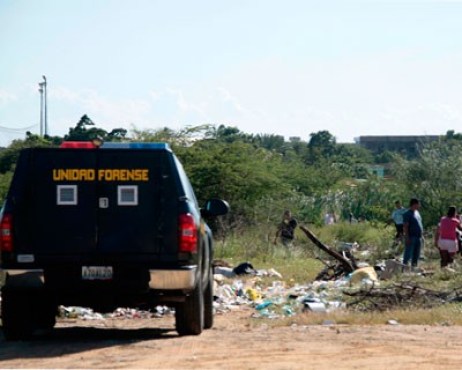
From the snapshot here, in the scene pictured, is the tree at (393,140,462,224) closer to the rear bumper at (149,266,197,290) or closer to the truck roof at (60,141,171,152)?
Result: the truck roof at (60,141,171,152)

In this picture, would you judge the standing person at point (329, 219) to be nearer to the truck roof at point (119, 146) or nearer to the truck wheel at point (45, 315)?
the truck wheel at point (45, 315)

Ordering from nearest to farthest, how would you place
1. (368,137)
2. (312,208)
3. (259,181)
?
(259,181) < (312,208) < (368,137)

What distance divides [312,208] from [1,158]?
920 inches

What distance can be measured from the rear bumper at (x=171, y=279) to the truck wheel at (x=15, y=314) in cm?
139

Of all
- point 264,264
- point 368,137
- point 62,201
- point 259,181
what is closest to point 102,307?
point 62,201

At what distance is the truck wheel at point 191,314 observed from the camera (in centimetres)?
1149

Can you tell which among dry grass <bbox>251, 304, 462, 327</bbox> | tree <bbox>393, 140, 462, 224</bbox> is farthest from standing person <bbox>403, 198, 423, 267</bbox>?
tree <bbox>393, 140, 462, 224</bbox>

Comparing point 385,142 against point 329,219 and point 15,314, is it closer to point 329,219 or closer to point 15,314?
point 329,219

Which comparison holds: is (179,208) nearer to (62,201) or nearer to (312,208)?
(62,201)

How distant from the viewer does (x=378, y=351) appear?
10023 mm

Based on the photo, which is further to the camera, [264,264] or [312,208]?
[312,208]

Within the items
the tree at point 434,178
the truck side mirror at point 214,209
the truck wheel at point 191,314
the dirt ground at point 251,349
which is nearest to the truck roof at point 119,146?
the truck wheel at point 191,314

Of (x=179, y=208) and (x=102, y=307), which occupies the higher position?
(x=179, y=208)

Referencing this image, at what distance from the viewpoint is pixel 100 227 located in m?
11.1
